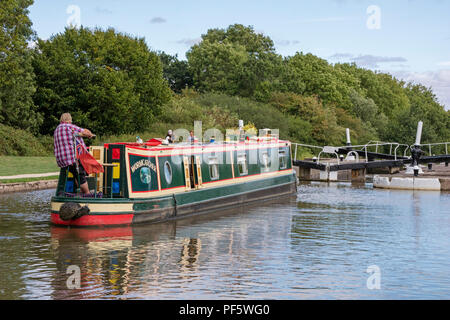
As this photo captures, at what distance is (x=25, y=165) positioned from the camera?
31312 millimetres

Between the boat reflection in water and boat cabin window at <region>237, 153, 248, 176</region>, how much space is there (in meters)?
4.03

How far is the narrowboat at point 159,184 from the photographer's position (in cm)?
1612

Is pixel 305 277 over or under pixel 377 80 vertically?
under

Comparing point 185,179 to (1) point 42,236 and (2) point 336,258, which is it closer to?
(1) point 42,236

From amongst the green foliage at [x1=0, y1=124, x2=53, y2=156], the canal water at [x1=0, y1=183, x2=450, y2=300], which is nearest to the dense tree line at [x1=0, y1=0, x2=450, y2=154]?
the green foliage at [x1=0, y1=124, x2=53, y2=156]

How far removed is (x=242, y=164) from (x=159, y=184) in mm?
5864

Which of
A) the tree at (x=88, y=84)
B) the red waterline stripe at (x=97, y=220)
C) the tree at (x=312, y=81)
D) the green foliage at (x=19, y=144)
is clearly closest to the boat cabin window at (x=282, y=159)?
the red waterline stripe at (x=97, y=220)

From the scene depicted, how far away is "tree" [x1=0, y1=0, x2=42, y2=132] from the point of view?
3528 centimetres

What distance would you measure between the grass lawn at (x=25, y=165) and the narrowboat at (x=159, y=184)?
32.6 ft

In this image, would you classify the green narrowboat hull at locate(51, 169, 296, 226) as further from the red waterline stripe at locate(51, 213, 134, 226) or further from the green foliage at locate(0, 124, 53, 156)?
the green foliage at locate(0, 124, 53, 156)

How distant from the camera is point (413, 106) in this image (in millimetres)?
61594

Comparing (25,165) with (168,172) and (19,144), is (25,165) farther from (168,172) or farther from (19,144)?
(168,172)
